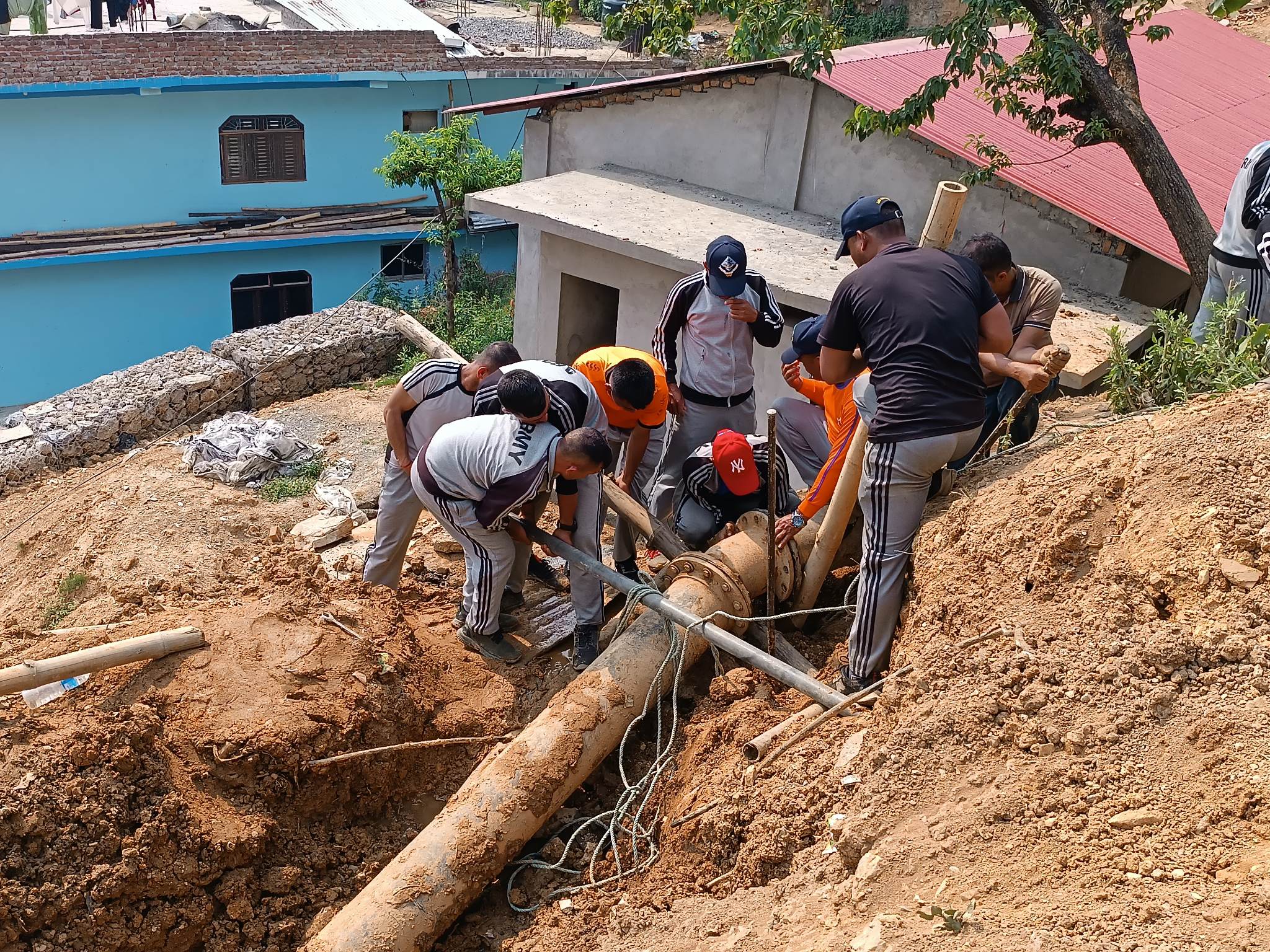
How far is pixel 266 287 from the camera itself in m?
20.0

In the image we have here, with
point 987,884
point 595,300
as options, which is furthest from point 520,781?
point 595,300

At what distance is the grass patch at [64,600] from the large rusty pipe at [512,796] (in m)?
4.35

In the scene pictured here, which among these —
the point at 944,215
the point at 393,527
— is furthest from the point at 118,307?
the point at 944,215

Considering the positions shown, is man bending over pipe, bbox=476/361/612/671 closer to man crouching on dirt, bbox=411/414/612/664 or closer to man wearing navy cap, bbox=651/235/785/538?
man crouching on dirt, bbox=411/414/612/664

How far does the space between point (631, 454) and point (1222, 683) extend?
3632 millimetres

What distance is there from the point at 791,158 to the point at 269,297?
1278 cm

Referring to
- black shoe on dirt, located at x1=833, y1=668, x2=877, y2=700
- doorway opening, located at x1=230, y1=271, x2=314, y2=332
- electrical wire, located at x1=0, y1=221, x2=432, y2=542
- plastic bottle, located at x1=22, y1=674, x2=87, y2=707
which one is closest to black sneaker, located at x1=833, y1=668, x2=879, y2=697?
black shoe on dirt, located at x1=833, y1=668, x2=877, y2=700

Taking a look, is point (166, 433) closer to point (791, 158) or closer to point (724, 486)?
point (791, 158)

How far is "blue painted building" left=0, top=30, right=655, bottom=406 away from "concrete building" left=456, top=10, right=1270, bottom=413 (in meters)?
8.30

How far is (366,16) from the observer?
73.4 feet

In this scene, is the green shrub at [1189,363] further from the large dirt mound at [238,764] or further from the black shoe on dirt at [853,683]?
the large dirt mound at [238,764]

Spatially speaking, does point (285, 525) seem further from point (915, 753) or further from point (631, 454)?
point (915, 753)

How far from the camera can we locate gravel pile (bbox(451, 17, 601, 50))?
24078 millimetres

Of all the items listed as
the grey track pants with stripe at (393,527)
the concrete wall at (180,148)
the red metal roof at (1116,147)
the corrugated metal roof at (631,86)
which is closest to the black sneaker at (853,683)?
the grey track pants with stripe at (393,527)
